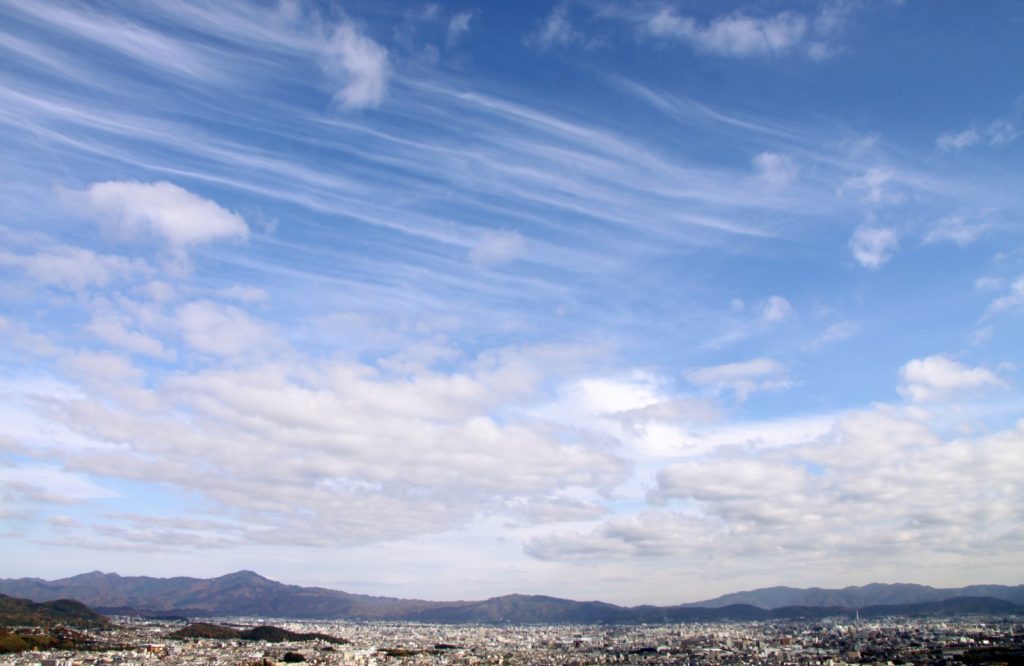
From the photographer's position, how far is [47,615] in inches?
3981

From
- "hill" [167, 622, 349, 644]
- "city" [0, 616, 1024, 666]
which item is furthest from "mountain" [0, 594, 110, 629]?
"hill" [167, 622, 349, 644]

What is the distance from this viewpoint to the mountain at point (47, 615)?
294 ft

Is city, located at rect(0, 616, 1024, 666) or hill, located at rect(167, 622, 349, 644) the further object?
hill, located at rect(167, 622, 349, 644)

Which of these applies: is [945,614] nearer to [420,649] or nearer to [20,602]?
[420,649]

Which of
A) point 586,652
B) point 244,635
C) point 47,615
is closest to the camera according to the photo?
point 586,652

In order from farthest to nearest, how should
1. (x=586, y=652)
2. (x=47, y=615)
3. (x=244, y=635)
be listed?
(x=47, y=615) < (x=244, y=635) < (x=586, y=652)

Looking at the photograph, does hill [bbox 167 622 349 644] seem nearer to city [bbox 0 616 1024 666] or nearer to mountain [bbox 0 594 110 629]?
city [bbox 0 616 1024 666]

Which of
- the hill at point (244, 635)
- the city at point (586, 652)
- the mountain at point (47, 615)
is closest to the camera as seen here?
the city at point (586, 652)

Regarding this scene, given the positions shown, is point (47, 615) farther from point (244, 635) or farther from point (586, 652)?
point (586, 652)

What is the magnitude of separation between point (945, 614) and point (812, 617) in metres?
31.7

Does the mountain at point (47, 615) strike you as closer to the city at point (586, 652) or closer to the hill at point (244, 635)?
the city at point (586, 652)

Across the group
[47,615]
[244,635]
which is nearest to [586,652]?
[244,635]

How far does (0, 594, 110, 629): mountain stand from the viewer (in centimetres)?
8962

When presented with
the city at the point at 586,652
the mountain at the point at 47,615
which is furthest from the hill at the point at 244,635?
the mountain at the point at 47,615
